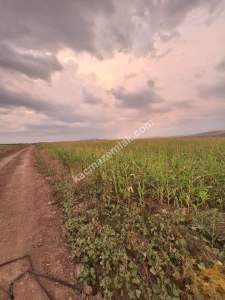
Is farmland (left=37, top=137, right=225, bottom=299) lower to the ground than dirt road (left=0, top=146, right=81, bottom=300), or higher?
higher

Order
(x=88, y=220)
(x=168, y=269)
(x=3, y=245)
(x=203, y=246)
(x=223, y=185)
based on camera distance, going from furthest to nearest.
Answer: (x=223, y=185) < (x=88, y=220) < (x=3, y=245) < (x=203, y=246) < (x=168, y=269)

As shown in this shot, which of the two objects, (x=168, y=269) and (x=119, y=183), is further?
(x=119, y=183)

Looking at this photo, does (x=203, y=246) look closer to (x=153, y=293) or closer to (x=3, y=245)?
(x=153, y=293)

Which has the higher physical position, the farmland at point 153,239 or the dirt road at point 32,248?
the farmland at point 153,239

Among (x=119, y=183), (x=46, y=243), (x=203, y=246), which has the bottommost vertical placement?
(x=46, y=243)

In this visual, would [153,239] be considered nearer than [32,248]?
Yes

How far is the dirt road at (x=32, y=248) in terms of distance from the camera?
2.80 m

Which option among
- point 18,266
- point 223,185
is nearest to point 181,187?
point 223,185

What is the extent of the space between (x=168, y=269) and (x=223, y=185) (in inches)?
121

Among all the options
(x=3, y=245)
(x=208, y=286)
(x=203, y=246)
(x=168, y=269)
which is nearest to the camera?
(x=208, y=286)

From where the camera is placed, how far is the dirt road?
280 centimetres

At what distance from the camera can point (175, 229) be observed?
3566 millimetres

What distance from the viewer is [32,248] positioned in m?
3.83

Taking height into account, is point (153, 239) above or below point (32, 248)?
above
